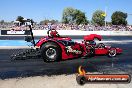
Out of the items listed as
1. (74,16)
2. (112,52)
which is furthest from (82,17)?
(112,52)

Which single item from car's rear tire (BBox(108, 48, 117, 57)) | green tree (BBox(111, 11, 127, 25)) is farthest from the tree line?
car's rear tire (BBox(108, 48, 117, 57))

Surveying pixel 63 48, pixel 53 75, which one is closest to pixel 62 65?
pixel 63 48

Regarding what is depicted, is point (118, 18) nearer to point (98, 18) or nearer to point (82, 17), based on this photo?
point (98, 18)

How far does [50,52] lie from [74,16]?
240 feet

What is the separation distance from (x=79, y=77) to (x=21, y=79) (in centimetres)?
316

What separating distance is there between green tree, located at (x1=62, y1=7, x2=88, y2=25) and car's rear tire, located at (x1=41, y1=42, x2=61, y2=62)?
228ft

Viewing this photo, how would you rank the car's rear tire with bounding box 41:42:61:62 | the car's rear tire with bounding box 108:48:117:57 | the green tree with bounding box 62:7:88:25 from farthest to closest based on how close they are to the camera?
the green tree with bounding box 62:7:88:25
the car's rear tire with bounding box 108:48:117:57
the car's rear tire with bounding box 41:42:61:62

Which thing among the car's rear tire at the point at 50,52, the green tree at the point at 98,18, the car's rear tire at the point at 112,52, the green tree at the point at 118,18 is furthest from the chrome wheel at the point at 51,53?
the green tree at the point at 118,18

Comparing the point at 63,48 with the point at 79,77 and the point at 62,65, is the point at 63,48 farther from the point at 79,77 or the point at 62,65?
the point at 79,77

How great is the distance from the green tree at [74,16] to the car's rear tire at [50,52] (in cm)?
6938

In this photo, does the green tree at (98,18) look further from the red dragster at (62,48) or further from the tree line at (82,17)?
the red dragster at (62,48)

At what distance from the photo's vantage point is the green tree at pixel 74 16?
82.0 metres

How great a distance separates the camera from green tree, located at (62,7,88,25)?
82.0 metres

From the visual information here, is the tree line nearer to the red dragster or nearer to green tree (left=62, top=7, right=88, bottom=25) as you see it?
green tree (left=62, top=7, right=88, bottom=25)
